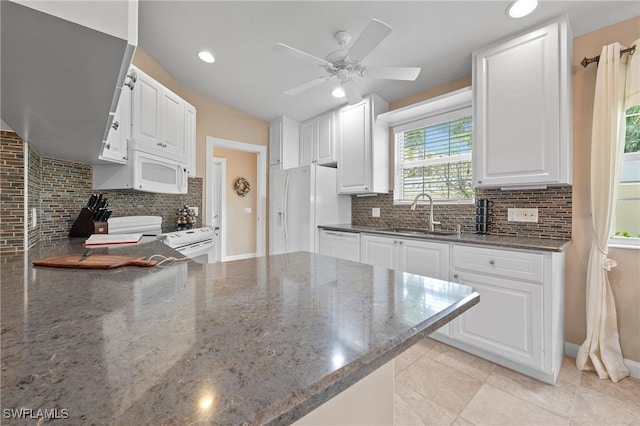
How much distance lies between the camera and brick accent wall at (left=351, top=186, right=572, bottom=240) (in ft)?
6.82

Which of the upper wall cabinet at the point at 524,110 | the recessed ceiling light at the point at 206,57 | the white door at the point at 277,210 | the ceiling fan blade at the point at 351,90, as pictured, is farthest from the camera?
the white door at the point at 277,210

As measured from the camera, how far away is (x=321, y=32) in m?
2.20

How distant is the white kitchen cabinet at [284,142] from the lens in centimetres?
396

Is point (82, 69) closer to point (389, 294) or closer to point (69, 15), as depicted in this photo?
point (69, 15)

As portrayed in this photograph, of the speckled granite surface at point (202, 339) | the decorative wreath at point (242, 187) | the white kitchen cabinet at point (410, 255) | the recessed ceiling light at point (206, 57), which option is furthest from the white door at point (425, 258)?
the decorative wreath at point (242, 187)

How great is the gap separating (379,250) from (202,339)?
228cm

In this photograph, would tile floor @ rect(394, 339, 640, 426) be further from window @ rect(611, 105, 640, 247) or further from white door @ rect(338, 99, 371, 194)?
white door @ rect(338, 99, 371, 194)

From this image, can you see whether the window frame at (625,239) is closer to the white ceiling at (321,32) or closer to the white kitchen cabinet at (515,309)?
the white kitchen cabinet at (515,309)

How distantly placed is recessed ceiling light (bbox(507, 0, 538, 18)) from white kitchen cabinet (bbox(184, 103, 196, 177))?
309 cm

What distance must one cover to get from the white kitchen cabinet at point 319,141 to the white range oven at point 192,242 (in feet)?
5.49

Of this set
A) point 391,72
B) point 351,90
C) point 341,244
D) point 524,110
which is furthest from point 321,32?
point 341,244

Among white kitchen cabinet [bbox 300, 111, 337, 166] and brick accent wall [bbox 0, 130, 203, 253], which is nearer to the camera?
brick accent wall [bbox 0, 130, 203, 253]

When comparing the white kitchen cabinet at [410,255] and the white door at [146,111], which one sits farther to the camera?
the white door at [146,111]
